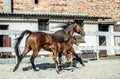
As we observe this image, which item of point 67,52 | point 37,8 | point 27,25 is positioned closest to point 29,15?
point 27,25

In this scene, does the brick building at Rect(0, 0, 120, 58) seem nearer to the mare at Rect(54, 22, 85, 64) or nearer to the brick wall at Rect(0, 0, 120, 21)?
the brick wall at Rect(0, 0, 120, 21)

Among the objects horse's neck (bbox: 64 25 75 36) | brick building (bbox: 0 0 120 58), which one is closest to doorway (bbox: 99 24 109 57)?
brick building (bbox: 0 0 120 58)

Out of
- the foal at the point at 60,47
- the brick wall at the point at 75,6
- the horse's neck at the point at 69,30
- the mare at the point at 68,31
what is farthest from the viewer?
the brick wall at the point at 75,6

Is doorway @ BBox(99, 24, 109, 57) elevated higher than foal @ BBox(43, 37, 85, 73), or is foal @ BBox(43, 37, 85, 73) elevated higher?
foal @ BBox(43, 37, 85, 73)

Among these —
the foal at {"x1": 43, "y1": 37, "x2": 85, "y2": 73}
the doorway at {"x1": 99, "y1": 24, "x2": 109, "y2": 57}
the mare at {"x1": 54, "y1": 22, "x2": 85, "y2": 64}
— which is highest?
the mare at {"x1": 54, "y1": 22, "x2": 85, "y2": 64}

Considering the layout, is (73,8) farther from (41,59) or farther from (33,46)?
(33,46)

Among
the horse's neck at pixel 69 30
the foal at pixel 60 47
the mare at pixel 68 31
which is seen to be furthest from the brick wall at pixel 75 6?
the foal at pixel 60 47

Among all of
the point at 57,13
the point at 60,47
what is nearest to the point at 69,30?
the point at 60,47

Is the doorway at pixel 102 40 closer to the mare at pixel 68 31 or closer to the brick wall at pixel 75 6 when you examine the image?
the brick wall at pixel 75 6

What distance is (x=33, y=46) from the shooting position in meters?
12.0

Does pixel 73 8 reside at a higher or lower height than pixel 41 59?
higher

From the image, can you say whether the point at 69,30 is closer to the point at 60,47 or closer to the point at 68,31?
the point at 68,31

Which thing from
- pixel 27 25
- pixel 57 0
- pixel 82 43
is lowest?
pixel 82 43

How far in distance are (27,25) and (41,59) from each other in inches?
315
